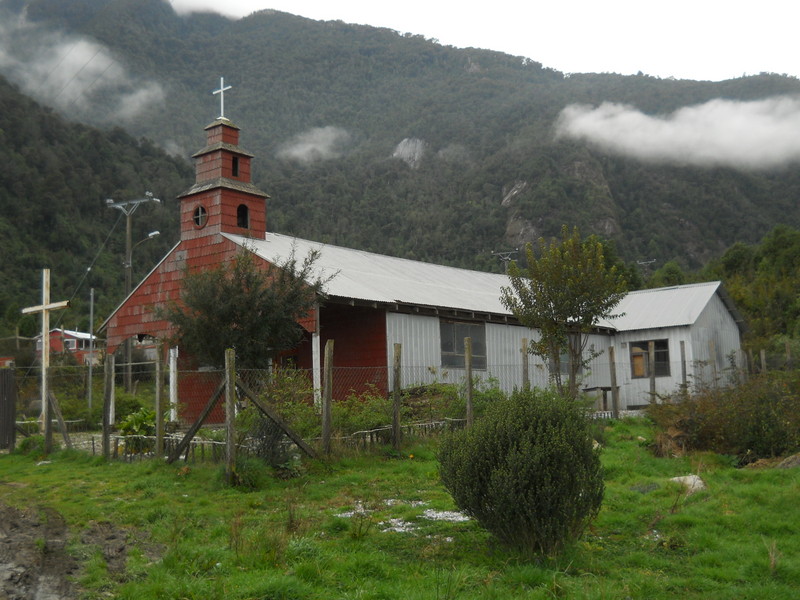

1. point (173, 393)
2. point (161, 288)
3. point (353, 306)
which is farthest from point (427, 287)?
point (173, 393)

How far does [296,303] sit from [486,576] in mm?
9224

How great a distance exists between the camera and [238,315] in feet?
48.2

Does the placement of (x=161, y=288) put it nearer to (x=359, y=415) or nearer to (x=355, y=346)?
(x=355, y=346)

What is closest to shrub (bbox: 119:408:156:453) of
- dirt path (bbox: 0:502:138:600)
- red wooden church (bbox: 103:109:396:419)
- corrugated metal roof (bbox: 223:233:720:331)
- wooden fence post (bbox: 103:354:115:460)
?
wooden fence post (bbox: 103:354:115:460)

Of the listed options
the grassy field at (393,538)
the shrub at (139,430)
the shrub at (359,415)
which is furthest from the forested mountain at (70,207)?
the grassy field at (393,538)

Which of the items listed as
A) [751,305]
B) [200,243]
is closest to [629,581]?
[200,243]

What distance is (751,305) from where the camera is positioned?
144 ft

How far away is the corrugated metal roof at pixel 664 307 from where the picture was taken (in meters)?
28.9

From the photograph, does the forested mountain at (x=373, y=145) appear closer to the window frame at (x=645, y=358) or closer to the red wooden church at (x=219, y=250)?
the red wooden church at (x=219, y=250)

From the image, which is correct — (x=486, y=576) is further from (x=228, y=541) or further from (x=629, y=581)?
(x=228, y=541)

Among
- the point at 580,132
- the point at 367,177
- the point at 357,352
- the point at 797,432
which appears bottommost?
the point at 797,432

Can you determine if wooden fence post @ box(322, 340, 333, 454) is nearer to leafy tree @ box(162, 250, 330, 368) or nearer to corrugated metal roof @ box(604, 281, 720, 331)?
leafy tree @ box(162, 250, 330, 368)

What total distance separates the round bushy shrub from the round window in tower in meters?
17.0

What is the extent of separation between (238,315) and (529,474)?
28.4 feet
